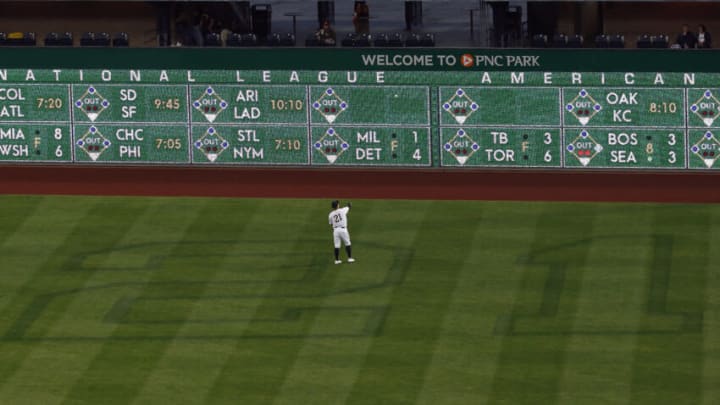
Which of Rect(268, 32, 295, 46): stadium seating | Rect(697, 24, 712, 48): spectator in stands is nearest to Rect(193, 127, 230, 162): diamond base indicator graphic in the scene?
Rect(268, 32, 295, 46): stadium seating

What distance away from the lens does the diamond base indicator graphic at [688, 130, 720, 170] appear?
5369 centimetres

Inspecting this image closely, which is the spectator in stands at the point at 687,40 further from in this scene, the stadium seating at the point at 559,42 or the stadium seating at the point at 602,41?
the stadium seating at the point at 559,42

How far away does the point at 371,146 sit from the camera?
55.4 meters

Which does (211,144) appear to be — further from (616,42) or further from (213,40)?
(616,42)

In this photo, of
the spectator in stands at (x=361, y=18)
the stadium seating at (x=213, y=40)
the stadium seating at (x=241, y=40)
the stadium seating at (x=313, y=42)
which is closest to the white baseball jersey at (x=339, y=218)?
the stadium seating at (x=313, y=42)

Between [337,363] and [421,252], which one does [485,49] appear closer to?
[421,252]

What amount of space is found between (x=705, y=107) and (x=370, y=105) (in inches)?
356

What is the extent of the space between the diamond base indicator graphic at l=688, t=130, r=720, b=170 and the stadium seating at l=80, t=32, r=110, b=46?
1628cm

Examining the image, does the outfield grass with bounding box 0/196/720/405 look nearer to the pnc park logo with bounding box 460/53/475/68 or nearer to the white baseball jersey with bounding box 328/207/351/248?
the white baseball jersey with bounding box 328/207/351/248

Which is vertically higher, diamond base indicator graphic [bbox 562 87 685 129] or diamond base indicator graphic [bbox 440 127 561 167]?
diamond base indicator graphic [bbox 562 87 685 129]

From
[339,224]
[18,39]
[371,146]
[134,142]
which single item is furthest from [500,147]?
[18,39]

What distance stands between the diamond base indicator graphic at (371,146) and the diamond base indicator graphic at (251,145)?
1.61 feet

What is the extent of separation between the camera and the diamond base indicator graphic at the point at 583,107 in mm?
53906

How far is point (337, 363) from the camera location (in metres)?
44.1
